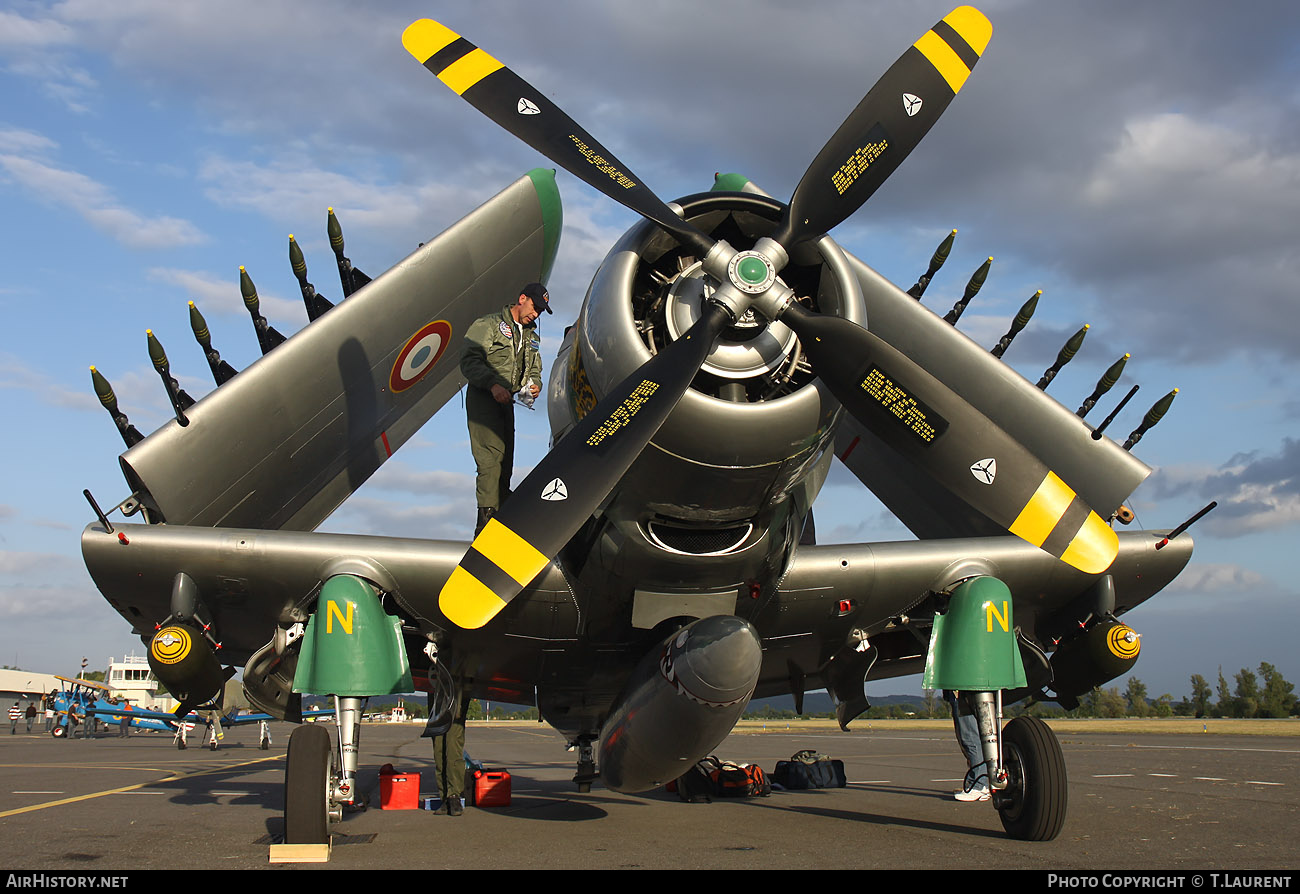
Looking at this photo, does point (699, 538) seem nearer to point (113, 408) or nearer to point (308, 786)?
point (308, 786)

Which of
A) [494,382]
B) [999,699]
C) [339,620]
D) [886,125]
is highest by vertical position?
[886,125]

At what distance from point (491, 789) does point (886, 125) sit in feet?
23.4

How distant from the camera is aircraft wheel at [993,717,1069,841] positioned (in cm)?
636

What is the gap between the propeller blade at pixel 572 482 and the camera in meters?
5.12

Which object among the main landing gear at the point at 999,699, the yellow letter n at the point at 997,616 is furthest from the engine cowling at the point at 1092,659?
the yellow letter n at the point at 997,616

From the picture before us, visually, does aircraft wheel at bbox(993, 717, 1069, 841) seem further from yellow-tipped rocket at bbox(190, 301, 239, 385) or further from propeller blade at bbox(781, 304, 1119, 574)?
yellow-tipped rocket at bbox(190, 301, 239, 385)

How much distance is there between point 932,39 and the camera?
6.39 meters

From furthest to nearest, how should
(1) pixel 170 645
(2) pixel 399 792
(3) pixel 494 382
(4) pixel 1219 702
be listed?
(4) pixel 1219 702
(2) pixel 399 792
(1) pixel 170 645
(3) pixel 494 382

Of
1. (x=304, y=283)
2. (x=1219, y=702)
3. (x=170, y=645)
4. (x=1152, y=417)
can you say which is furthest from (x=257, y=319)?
(x=1219, y=702)

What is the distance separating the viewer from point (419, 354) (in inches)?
388

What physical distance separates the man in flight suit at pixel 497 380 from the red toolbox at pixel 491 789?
11.9 ft

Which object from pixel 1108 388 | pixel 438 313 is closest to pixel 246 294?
pixel 438 313

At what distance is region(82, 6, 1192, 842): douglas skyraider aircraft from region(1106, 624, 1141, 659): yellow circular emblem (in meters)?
0.12

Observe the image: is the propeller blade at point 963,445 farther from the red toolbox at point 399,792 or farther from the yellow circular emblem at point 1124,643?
the red toolbox at point 399,792
